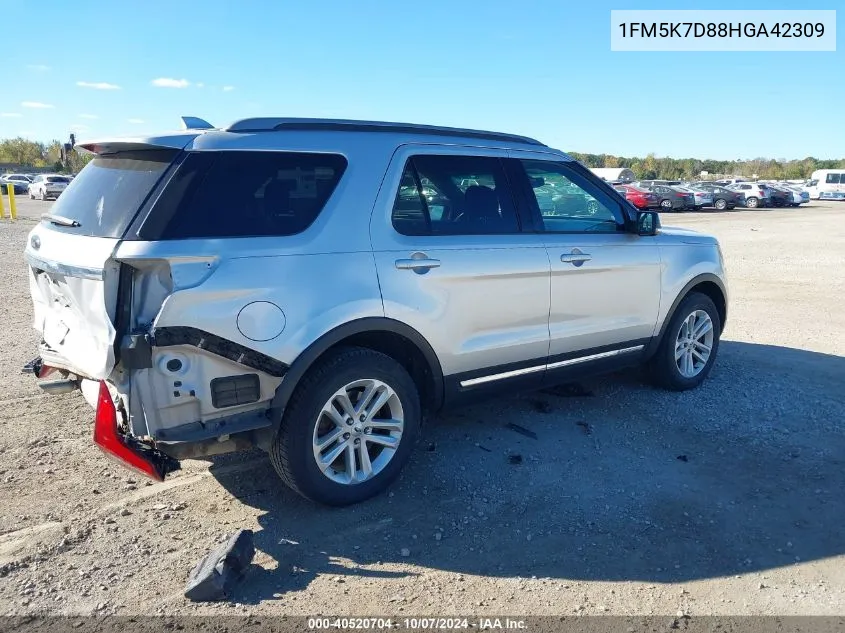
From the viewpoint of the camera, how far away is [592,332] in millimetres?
4832

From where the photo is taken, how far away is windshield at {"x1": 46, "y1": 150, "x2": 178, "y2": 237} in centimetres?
326

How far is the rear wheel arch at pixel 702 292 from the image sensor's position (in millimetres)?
5398

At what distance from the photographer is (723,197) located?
121ft

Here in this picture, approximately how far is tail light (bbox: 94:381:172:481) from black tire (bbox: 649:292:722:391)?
3947mm

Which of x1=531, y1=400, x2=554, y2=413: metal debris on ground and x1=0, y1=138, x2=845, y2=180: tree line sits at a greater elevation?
x1=0, y1=138, x2=845, y2=180: tree line

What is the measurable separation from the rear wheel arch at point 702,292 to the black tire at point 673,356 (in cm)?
5

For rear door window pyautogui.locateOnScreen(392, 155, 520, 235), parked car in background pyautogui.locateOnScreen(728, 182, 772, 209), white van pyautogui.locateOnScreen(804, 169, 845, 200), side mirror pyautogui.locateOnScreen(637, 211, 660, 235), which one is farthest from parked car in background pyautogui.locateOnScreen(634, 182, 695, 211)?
rear door window pyautogui.locateOnScreen(392, 155, 520, 235)

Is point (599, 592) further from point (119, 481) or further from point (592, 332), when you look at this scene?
point (119, 481)

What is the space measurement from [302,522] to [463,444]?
136 centimetres

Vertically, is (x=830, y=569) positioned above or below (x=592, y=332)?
below

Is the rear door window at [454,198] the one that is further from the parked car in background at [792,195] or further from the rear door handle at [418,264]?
the parked car in background at [792,195]

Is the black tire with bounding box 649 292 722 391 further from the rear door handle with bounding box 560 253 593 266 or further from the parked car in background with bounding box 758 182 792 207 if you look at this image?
the parked car in background with bounding box 758 182 792 207

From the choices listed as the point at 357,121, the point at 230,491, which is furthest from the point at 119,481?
the point at 357,121

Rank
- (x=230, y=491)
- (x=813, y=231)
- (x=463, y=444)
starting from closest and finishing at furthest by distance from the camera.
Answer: (x=230, y=491) → (x=463, y=444) → (x=813, y=231)
